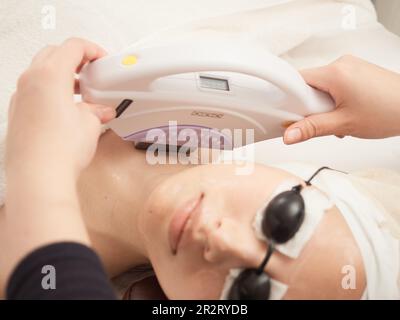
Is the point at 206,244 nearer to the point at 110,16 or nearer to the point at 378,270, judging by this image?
the point at 378,270

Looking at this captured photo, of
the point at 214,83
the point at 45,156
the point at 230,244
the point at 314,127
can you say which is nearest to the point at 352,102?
the point at 314,127

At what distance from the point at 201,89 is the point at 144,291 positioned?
1.80ft

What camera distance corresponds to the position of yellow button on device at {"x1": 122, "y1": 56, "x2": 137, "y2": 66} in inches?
31.5

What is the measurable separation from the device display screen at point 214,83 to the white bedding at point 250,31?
36cm

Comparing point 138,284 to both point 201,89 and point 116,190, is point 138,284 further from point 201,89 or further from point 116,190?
point 201,89

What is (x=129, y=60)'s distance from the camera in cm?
80

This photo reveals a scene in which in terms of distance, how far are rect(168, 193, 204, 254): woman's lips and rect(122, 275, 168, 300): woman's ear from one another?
339 millimetres

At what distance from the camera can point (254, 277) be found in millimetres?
758

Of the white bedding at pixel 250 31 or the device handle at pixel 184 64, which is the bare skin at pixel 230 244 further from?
the white bedding at pixel 250 31

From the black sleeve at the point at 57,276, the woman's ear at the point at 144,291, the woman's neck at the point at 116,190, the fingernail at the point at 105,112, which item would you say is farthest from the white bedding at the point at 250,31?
the black sleeve at the point at 57,276

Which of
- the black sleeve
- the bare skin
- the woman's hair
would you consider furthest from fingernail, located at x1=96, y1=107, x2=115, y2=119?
the woman's hair

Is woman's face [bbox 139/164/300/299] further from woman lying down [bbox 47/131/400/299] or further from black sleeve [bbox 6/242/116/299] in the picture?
black sleeve [bbox 6/242/116/299]

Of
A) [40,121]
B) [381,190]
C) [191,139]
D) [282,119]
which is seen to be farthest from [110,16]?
[381,190]
